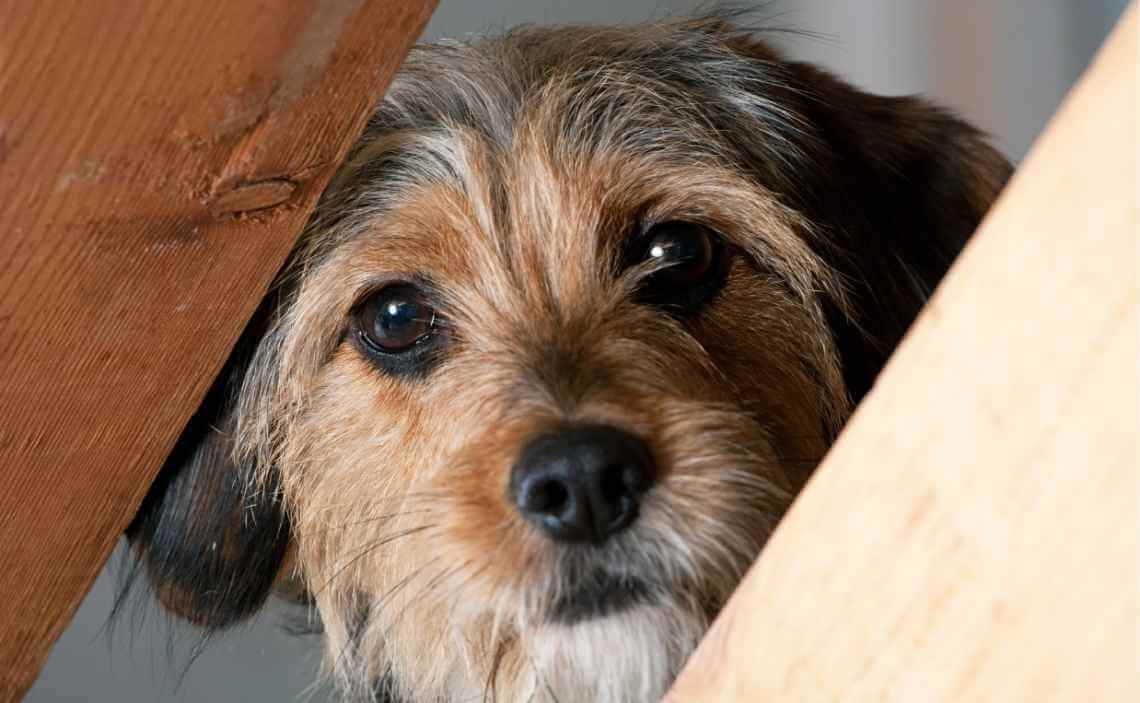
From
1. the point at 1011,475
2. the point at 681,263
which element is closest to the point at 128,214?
the point at 1011,475

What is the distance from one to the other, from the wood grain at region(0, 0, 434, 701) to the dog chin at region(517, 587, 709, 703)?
1.27 ft

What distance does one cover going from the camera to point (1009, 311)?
554mm

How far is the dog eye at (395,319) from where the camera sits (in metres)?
1.44

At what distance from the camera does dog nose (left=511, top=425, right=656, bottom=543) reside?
105cm

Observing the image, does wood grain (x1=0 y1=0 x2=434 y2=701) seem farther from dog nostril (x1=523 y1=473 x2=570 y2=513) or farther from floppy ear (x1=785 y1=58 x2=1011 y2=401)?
floppy ear (x1=785 y1=58 x2=1011 y2=401)

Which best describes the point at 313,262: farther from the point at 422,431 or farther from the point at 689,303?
the point at 689,303

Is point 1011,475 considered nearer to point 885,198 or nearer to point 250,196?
point 250,196

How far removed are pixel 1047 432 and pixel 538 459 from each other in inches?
23.1

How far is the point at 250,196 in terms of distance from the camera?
854 mm

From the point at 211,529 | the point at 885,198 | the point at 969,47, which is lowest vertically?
the point at 211,529

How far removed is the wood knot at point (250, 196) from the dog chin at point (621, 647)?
459 millimetres

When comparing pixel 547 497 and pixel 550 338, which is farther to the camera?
pixel 550 338

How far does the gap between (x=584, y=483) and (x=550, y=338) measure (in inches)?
12.3

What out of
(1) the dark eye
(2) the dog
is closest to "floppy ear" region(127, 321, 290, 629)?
(2) the dog
